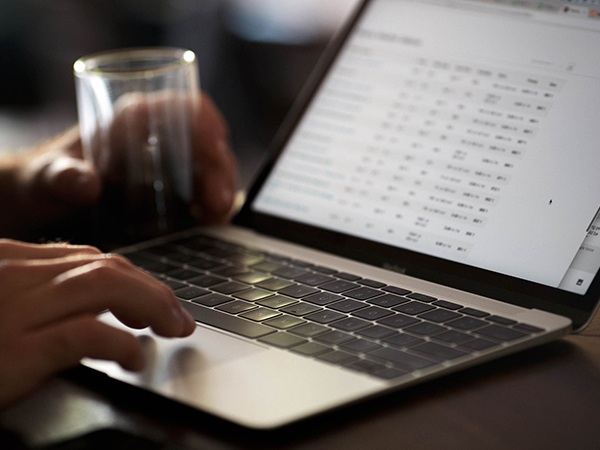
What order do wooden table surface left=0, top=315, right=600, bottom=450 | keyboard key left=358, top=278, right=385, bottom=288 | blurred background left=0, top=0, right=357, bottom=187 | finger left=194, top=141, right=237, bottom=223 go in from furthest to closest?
blurred background left=0, top=0, right=357, bottom=187 < finger left=194, top=141, right=237, bottom=223 < keyboard key left=358, top=278, right=385, bottom=288 < wooden table surface left=0, top=315, right=600, bottom=450

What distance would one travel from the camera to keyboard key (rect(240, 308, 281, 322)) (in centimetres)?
54

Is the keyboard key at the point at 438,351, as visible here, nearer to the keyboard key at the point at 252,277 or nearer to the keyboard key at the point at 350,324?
the keyboard key at the point at 350,324

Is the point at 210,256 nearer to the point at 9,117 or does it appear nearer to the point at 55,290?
the point at 55,290

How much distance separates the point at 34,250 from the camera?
53 cm

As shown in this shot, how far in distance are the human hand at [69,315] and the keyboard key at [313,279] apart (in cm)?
15

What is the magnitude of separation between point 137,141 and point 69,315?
347mm

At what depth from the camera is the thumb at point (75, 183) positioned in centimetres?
74

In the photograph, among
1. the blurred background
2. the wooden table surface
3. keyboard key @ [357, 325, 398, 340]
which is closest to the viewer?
the wooden table surface

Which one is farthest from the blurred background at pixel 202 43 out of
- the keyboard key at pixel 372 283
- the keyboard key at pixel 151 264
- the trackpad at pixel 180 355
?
the trackpad at pixel 180 355

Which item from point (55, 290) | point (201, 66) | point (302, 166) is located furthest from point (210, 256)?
point (201, 66)

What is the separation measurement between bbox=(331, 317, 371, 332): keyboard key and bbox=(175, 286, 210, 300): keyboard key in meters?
0.14

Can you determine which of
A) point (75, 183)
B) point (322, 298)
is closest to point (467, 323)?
point (322, 298)

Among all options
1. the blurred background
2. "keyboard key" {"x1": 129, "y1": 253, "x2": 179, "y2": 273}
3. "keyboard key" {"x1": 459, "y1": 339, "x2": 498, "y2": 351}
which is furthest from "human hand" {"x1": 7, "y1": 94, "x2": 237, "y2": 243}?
the blurred background

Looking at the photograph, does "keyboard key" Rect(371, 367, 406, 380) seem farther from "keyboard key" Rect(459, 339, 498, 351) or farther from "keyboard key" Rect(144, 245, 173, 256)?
"keyboard key" Rect(144, 245, 173, 256)
